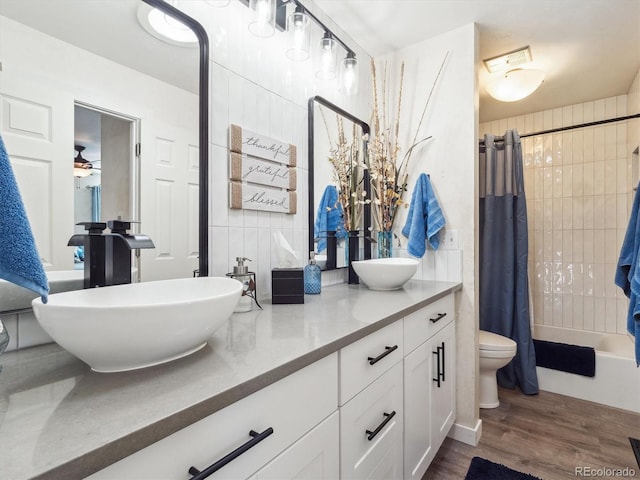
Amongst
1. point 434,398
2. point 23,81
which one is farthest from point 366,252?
point 23,81

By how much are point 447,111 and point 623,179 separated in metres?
1.98

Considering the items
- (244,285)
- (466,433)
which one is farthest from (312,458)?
(466,433)

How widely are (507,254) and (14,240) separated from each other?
8.98ft

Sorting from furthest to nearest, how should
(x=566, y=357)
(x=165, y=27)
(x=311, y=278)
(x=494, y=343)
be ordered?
(x=566, y=357) < (x=494, y=343) < (x=311, y=278) < (x=165, y=27)

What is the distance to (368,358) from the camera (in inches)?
41.1

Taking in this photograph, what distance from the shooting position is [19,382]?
2.09 feet

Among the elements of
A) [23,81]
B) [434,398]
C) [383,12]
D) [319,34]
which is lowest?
[434,398]

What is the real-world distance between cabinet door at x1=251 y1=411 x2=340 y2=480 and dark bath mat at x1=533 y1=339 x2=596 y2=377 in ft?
7.45

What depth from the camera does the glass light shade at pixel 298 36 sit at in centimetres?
146

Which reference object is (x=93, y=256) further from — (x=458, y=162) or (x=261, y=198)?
(x=458, y=162)

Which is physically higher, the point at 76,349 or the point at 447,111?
the point at 447,111

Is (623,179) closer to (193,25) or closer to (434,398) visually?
(434,398)

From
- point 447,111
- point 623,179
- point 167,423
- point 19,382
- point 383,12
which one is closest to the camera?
point 167,423

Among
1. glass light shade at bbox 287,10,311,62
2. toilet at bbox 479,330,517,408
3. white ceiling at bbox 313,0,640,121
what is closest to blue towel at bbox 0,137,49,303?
glass light shade at bbox 287,10,311,62
